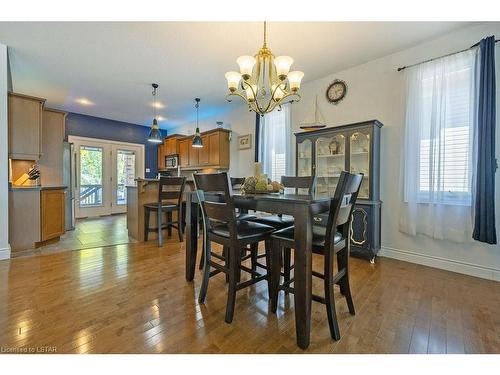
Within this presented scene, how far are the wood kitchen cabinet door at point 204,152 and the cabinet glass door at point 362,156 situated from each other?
3.30m

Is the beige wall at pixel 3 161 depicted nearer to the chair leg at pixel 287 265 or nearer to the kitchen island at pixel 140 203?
the kitchen island at pixel 140 203

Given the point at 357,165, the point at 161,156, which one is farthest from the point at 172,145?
the point at 357,165

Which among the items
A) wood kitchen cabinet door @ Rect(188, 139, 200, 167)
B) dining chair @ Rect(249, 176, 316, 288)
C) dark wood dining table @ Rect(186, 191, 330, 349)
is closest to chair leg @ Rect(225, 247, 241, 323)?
dark wood dining table @ Rect(186, 191, 330, 349)

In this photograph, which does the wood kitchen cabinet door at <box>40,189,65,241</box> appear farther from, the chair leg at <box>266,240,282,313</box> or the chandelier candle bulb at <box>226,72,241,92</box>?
the chair leg at <box>266,240,282,313</box>

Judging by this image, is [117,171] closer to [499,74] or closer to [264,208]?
[264,208]

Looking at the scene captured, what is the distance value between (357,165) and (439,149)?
880mm

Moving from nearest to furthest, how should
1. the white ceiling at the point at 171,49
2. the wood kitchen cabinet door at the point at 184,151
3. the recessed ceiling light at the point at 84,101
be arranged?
1. the white ceiling at the point at 171,49
2. the recessed ceiling light at the point at 84,101
3. the wood kitchen cabinet door at the point at 184,151

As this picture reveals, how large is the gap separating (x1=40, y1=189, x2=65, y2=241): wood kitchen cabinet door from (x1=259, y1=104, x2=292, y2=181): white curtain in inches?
135

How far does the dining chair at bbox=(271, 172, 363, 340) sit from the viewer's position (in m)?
1.42

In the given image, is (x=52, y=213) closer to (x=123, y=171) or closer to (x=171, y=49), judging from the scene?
(x=171, y=49)

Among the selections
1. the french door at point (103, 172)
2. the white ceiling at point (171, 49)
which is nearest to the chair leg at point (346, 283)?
the white ceiling at point (171, 49)

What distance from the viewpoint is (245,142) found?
16.6ft

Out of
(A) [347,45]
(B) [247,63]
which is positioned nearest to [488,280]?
(A) [347,45]

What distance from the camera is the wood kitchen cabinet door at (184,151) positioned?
619 centimetres
